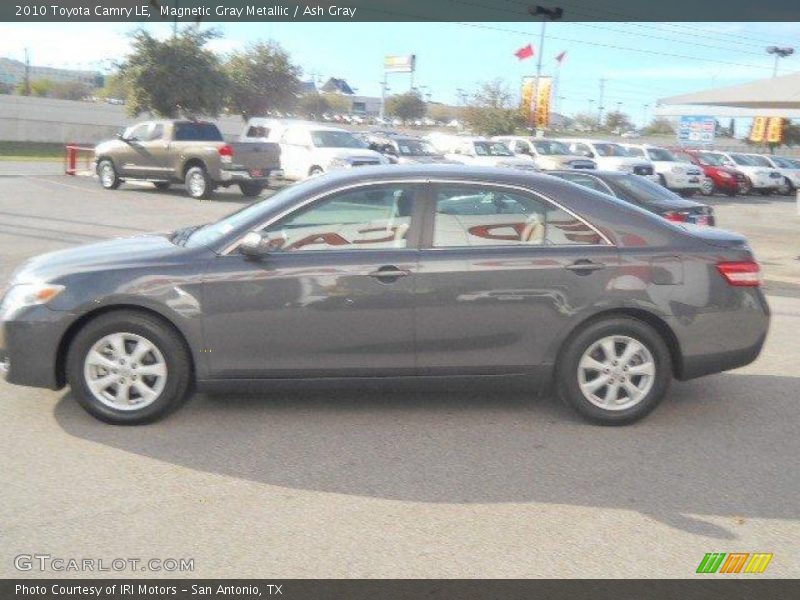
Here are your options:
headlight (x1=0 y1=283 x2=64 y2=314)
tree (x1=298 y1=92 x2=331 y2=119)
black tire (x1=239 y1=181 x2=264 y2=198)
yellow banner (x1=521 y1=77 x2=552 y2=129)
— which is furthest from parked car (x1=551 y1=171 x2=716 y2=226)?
tree (x1=298 y1=92 x2=331 y2=119)

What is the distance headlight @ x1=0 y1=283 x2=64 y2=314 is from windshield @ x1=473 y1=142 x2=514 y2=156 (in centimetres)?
2448

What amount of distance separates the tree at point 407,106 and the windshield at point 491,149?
67.2 m

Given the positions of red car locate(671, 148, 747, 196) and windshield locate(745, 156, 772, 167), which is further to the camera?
windshield locate(745, 156, 772, 167)

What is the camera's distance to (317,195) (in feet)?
18.4

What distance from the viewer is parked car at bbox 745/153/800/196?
38.2 meters

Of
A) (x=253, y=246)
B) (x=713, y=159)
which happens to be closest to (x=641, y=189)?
(x=253, y=246)

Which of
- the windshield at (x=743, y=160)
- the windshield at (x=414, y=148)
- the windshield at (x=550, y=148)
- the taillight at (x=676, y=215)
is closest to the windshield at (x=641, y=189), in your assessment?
the taillight at (x=676, y=215)

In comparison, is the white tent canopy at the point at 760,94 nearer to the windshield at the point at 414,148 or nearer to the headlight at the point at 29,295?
the windshield at the point at 414,148

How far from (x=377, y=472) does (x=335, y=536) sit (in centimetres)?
81

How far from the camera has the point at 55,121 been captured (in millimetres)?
49250

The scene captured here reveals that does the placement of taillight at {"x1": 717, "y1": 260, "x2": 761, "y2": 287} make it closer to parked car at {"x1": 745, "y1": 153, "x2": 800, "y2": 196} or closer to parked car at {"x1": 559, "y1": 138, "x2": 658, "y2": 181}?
parked car at {"x1": 559, "y1": 138, "x2": 658, "y2": 181}

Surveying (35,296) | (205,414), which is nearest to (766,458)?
(205,414)

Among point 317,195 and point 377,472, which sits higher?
point 317,195
